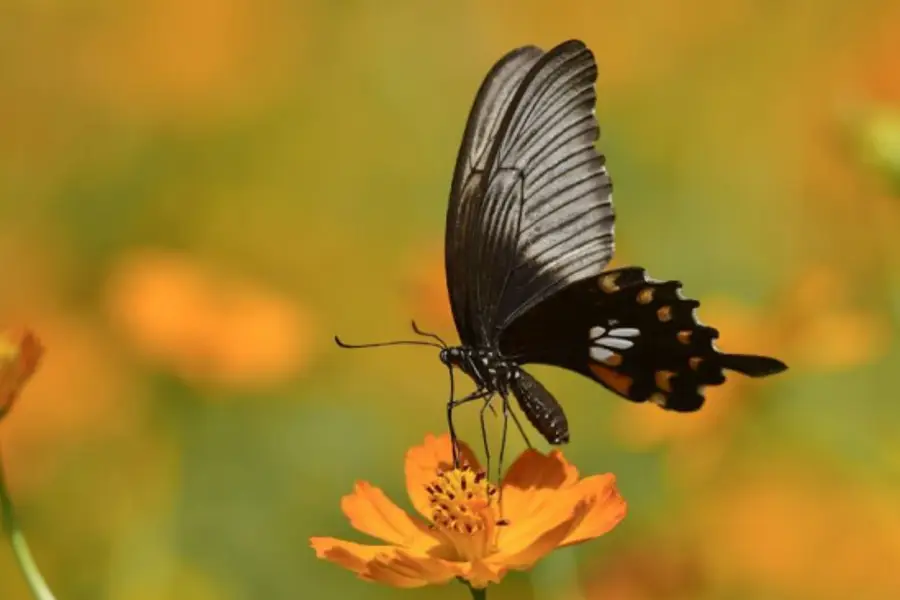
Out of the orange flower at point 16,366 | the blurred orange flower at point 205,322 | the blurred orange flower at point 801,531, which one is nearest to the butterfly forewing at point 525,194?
the orange flower at point 16,366

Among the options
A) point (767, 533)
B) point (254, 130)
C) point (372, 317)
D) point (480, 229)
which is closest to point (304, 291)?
point (372, 317)

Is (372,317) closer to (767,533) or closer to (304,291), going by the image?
(304,291)

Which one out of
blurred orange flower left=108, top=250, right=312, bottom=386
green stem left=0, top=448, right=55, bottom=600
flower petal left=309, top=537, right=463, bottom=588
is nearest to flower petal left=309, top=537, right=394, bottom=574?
flower petal left=309, top=537, right=463, bottom=588

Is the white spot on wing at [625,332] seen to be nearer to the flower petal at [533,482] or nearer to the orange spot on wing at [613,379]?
the orange spot on wing at [613,379]

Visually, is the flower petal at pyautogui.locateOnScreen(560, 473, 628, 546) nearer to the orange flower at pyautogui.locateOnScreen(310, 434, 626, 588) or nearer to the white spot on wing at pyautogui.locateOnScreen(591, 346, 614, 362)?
the orange flower at pyautogui.locateOnScreen(310, 434, 626, 588)

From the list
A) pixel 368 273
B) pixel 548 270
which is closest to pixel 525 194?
pixel 548 270

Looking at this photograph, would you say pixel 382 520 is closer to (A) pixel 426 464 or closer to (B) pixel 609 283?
(A) pixel 426 464
